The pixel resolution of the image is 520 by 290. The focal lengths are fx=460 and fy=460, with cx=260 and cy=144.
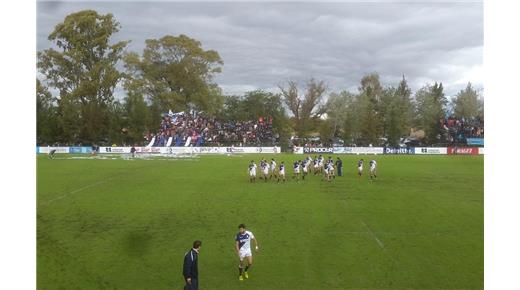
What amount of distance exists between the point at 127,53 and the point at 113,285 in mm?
53685

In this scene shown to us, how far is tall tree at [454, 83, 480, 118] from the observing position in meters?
67.6

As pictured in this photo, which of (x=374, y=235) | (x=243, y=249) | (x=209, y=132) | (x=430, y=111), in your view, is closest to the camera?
(x=243, y=249)

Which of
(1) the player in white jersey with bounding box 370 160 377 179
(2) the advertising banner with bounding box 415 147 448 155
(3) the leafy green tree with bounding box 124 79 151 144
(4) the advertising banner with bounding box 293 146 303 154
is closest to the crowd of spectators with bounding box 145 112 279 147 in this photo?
(3) the leafy green tree with bounding box 124 79 151 144

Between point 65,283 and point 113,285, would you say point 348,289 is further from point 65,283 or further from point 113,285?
point 65,283

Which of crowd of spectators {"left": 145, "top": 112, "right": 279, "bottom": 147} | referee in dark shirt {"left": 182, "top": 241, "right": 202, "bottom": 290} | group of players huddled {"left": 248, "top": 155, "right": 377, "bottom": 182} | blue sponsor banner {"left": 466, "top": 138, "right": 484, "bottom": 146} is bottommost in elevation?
referee in dark shirt {"left": 182, "top": 241, "right": 202, "bottom": 290}

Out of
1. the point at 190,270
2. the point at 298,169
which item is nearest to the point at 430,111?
the point at 298,169

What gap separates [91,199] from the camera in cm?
2077

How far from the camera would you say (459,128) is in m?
65.3

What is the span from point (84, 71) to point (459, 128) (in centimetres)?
5178

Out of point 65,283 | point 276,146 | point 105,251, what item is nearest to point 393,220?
point 105,251

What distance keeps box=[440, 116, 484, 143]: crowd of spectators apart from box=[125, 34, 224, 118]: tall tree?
107 ft

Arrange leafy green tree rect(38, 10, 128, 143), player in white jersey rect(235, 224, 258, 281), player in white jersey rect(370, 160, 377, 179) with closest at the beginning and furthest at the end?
player in white jersey rect(235, 224, 258, 281)
player in white jersey rect(370, 160, 377, 179)
leafy green tree rect(38, 10, 128, 143)

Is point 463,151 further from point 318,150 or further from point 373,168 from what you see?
point 373,168

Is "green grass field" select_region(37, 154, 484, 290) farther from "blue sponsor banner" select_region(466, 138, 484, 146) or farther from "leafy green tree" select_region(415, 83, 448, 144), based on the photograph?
"leafy green tree" select_region(415, 83, 448, 144)
